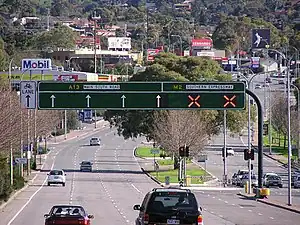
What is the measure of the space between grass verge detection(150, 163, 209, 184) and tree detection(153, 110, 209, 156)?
7.11ft

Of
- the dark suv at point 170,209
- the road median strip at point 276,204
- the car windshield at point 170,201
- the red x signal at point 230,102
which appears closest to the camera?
the dark suv at point 170,209

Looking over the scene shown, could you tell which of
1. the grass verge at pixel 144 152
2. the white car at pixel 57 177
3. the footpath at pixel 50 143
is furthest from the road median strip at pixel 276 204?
the grass verge at pixel 144 152

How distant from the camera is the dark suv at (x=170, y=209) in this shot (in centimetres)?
2575

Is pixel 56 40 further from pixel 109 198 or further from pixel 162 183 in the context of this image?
pixel 109 198

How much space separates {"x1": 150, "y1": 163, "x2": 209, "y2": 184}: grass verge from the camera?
252 ft

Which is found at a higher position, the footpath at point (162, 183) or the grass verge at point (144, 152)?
the grass verge at point (144, 152)

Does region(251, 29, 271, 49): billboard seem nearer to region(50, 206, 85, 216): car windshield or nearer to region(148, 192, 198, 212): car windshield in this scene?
region(50, 206, 85, 216): car windshield

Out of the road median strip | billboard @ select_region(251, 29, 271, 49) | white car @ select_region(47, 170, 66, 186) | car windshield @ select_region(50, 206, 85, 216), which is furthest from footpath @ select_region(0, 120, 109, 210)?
billboard @ select_region(251, 29, 271, 49)

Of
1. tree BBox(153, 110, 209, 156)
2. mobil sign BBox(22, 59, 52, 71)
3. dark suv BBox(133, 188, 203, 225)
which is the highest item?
mobil sign BBox(22, 59, 52, 71)

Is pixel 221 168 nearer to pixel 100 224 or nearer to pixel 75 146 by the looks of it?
pixel 75 146

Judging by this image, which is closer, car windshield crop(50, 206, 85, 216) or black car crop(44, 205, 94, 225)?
black car crop(44, 205, 94, 225)

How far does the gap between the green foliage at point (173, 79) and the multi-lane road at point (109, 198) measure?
4.25 metres

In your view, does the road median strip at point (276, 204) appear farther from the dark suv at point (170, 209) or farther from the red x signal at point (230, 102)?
the dark suv at point (170, 209)

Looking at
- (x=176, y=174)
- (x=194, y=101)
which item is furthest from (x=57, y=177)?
(x=194, y=101)
